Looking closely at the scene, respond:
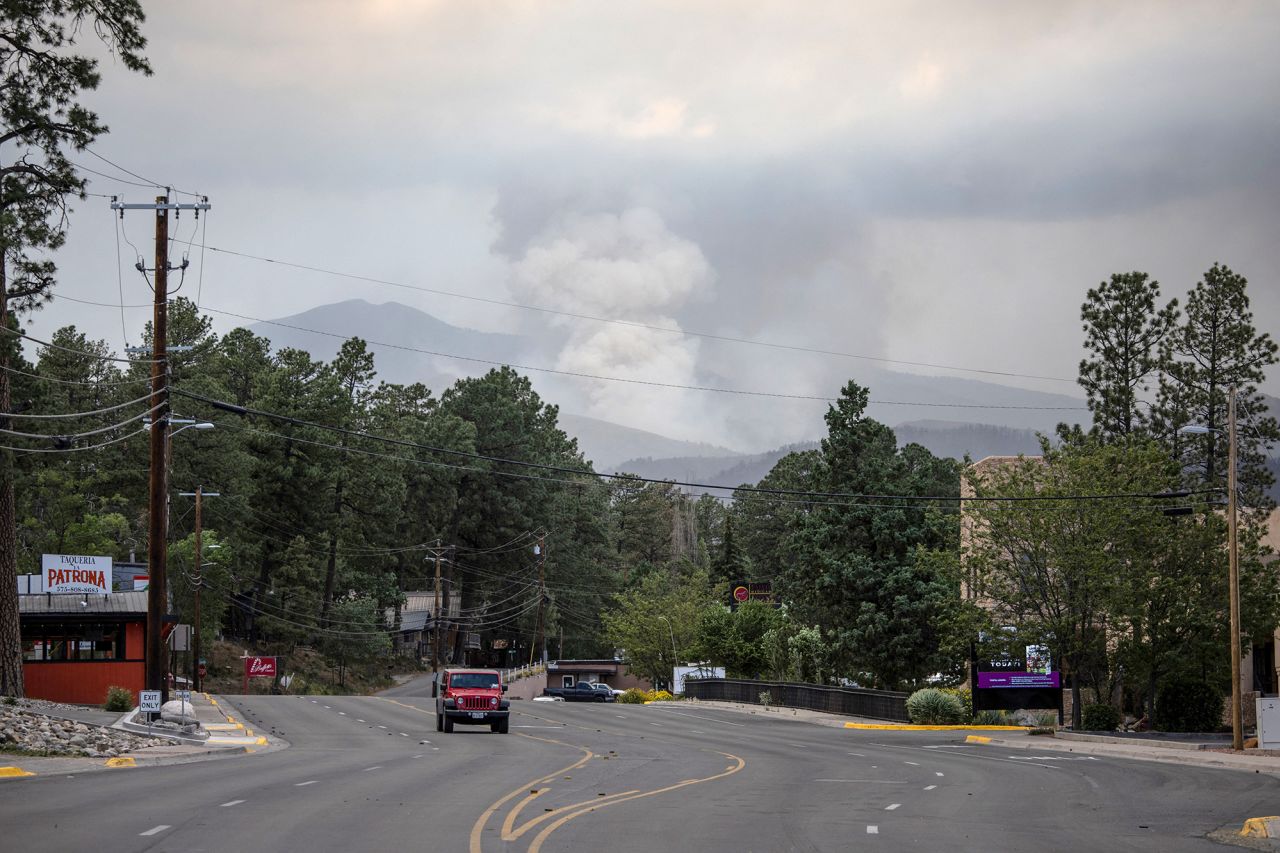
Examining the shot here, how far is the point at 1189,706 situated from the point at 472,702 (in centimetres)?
2328

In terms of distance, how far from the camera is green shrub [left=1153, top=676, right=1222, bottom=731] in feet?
146

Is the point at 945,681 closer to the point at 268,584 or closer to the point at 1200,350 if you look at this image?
the point at 1200,350

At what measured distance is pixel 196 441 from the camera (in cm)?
8206

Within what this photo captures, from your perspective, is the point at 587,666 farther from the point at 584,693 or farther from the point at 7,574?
the point at 7,574

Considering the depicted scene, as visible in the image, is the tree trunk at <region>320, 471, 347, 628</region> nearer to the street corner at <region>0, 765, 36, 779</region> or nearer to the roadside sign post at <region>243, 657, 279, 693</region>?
the roadside sign post at <region>243, 657, 279, 693</region>

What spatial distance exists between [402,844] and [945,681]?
4569cm

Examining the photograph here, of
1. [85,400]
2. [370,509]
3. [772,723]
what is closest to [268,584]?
[370,509]

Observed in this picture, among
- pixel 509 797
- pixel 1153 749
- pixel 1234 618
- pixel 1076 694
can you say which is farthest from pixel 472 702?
pixel 1234 618

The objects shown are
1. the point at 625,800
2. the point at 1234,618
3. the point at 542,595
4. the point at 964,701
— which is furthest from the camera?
the point at 542,595

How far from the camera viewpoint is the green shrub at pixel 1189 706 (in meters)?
44.6

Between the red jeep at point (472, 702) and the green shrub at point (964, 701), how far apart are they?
680 inches

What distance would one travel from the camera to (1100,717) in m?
42.1

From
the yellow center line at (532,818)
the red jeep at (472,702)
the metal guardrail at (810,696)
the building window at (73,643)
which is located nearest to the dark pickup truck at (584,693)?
Result: the metal guardrail at (810,696)

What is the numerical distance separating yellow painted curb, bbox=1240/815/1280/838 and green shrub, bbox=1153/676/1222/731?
2788 cm
